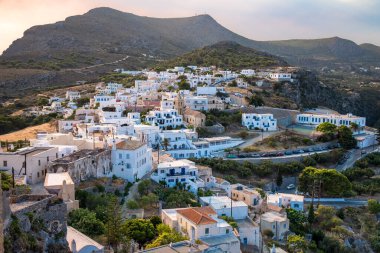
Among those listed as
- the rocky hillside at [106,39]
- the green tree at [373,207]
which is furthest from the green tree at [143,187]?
the rocky hillside at [106,39]

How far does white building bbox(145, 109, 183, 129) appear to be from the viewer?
1607 inches

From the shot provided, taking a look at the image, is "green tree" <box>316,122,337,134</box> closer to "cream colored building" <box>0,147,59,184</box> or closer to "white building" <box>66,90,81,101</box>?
"white building" <box>66,90,81,101</box>

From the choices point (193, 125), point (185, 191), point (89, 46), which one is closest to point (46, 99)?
point (193, 125)

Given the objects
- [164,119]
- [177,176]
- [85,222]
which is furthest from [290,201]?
[164,119]

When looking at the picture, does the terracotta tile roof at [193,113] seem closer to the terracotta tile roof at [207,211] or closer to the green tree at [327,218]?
the green tree at [327,218]

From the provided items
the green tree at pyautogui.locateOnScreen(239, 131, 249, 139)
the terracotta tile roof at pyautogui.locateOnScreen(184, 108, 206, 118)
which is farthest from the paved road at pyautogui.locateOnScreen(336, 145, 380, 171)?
the terracotta tile roof at pyautogui.locateOnScreen(184, 108, 206, 118)

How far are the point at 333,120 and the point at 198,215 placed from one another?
3443 centimetres

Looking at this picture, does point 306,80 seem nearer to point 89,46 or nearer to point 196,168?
point 196,168

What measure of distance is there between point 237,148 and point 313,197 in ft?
31.6

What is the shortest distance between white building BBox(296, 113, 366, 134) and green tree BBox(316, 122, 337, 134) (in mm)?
3138

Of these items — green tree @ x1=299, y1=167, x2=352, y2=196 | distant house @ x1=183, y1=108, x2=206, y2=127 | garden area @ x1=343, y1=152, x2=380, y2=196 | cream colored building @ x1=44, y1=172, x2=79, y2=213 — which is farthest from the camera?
distant house @ x1=183, y1=108, x2=206, y2=127

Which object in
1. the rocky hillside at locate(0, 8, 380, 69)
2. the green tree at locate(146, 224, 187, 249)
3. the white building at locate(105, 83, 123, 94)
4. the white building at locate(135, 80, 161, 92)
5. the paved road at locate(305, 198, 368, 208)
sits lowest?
the paved road at locate(305, 198, 368, 208)

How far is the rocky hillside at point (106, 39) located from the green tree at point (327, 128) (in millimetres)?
53700

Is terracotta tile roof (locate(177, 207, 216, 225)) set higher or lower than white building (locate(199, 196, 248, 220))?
higher
